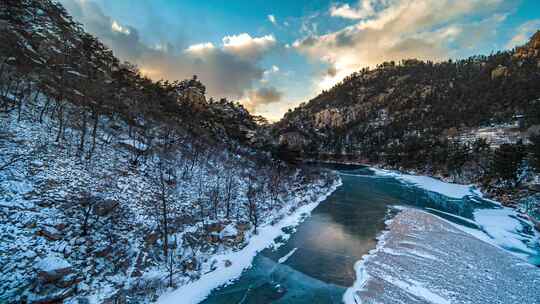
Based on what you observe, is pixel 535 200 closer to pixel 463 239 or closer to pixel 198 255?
pixel 463 239

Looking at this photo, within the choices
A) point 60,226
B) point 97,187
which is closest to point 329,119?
point 97,187

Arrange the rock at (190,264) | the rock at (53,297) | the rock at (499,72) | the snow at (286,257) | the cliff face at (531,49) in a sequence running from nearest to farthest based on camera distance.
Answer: the rock at (53,297) → the rock at (190,264) → the snow at (286,257) → the cliff face at (531,49) → the rock at (499,72)

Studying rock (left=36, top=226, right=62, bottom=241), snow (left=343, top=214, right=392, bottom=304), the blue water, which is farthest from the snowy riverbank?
rock (left=36, top=226, right=62, bottom=241)

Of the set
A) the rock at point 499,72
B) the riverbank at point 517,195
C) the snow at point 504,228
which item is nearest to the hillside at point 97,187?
the snow at point 504,228

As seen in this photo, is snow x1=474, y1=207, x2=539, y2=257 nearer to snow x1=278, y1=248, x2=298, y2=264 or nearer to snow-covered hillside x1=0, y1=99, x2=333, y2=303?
snow x1=278, y1=248, x2=298, y2=264

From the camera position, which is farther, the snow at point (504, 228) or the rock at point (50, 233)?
the snow at point (504, 228)

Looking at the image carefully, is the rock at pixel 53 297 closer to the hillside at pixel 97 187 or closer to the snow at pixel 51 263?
the hillside at pixel 97 187

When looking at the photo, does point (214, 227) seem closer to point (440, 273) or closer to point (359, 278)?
point (359, 278)
